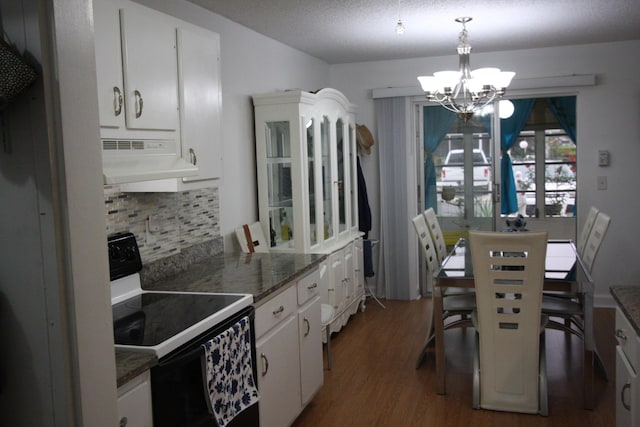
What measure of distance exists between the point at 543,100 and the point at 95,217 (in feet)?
20.6

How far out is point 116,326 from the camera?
7.20 feet

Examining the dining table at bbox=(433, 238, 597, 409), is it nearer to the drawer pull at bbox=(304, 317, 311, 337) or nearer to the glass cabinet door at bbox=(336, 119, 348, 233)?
the drawer pull at bbox=(304, 317, 311, 337)

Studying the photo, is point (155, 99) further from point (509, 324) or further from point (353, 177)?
point (353, 177)

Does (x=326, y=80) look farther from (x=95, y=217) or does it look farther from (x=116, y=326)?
(x=95, y=217)

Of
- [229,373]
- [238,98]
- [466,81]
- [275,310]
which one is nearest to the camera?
[229,373]

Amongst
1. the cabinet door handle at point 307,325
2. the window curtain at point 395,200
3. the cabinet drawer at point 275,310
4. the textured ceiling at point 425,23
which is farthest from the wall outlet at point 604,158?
the cabinet drawer at point 275,310

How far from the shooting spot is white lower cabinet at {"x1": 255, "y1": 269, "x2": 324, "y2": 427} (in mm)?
2699

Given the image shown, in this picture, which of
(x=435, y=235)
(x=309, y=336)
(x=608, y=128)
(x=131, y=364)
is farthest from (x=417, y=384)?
(x=608, y=128)

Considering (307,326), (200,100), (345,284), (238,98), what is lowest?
(345,284)

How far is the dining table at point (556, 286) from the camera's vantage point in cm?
332

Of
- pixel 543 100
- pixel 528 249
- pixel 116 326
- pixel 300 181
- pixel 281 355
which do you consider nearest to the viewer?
pixel 116 326

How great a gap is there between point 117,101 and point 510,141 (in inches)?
209

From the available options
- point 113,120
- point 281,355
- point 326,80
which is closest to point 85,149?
point 113,120

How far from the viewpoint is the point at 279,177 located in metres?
4.26
